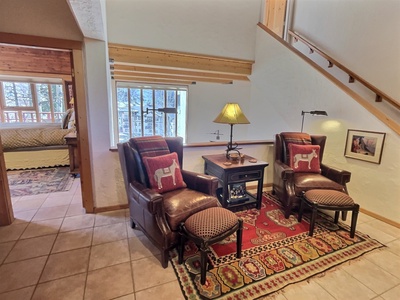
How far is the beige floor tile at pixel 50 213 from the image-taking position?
2.54 meters

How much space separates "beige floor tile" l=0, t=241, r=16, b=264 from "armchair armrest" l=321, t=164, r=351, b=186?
11.7ft

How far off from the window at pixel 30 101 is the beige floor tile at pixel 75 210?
530cm

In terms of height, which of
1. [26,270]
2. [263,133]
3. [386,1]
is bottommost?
[26,270]

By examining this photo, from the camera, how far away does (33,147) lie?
4.26m

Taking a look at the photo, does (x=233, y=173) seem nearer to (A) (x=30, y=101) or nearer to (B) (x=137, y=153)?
(B) (x=137, y=153)

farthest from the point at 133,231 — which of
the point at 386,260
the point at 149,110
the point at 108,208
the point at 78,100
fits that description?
the point at 149,110

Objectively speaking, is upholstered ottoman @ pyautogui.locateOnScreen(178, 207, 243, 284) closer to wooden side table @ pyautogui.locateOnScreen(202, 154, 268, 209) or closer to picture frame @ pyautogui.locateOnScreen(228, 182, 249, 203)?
wooden side table @ pyautogui.locateOnScreen(202, 154, 268, 209)

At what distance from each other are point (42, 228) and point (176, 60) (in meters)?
3.06

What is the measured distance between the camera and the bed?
412cm

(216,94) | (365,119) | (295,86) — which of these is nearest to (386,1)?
(295,86)

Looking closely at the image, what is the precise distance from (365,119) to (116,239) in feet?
10.7

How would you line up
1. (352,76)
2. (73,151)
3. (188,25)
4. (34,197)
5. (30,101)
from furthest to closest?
1. (30,101)
2. (73,151)
3. (188,25)
4. (352,76)
5. (34,197)

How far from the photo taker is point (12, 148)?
4.12 m

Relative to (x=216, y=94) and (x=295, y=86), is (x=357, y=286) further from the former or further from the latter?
(x=216, y=94)
